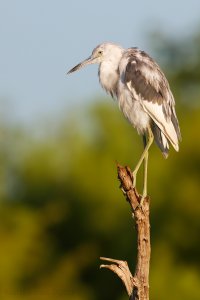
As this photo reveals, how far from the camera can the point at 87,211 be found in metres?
31.1

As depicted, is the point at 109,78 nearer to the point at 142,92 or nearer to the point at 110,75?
the point at 110,75

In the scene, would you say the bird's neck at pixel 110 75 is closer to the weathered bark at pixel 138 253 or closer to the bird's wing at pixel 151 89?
the bird's wing at pixel 151 89

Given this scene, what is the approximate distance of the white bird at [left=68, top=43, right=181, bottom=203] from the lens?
12.7 metres

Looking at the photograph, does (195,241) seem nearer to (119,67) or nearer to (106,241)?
(106,241)

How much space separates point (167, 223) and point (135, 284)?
19286 millimetres

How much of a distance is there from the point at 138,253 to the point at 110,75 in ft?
8.09

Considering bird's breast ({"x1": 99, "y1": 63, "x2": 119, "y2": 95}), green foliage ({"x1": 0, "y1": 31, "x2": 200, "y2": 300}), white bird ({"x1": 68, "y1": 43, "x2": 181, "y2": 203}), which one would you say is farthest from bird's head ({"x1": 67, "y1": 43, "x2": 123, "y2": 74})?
green foliage ({"x1": 0, "y1": 31, "x2": 200, "y2": 300})

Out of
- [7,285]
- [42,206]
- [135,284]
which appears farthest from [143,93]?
[42,206]

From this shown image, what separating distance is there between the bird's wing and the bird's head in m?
0.14

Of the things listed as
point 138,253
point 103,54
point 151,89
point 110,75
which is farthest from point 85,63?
point 138,253

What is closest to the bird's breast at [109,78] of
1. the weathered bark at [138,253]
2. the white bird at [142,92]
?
the white bird at [142,92]

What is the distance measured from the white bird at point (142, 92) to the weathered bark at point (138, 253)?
145cm

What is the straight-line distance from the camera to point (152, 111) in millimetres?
12750

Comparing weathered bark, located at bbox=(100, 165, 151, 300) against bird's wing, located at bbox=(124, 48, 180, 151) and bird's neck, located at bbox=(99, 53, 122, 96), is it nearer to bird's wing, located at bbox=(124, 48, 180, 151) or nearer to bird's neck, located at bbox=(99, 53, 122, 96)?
bird's wing, located at bbox=(124, 48, 180, 151)
